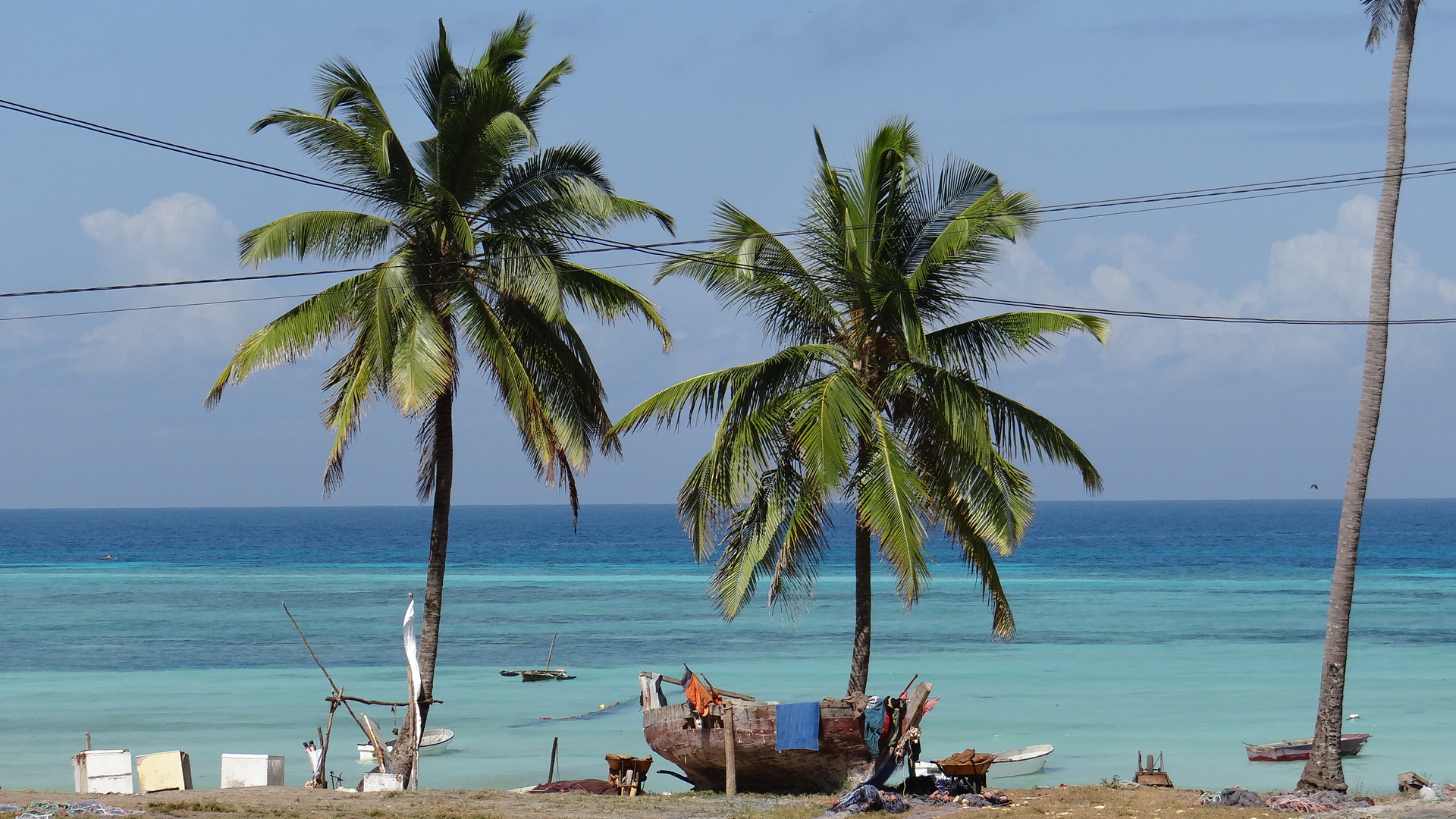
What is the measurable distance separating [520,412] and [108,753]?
23.6ft

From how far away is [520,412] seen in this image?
54.4 feet

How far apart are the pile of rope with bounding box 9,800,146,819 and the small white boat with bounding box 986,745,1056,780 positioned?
1376cm

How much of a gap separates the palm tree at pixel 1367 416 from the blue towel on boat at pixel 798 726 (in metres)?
5.65

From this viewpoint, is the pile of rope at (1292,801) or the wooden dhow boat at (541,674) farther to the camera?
the wooden dhow boat at (541,674)

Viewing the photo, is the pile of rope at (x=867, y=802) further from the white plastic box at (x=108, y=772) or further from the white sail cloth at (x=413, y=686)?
the white plastic box at (x=108, y=772)

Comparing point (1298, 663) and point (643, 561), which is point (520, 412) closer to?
point (1298, 663)

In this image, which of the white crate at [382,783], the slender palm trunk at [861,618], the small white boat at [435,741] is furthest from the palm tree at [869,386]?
the small white boat at [435,741]

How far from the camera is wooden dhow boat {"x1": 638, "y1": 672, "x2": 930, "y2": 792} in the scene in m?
15.9

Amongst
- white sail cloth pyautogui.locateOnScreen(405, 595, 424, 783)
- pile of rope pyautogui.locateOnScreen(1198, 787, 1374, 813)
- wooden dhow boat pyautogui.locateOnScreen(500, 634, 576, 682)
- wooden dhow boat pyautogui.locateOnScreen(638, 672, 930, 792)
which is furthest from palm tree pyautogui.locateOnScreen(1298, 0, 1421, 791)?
wooden dhow boat pyautogui.locateOnScreen(500, 634, 576, 682)

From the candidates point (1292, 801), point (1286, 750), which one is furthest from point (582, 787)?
point (1286, 750)

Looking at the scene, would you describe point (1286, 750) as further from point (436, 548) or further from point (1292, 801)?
point (436, 548)

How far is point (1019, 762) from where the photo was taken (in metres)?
21.8

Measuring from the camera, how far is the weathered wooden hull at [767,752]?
624 inches

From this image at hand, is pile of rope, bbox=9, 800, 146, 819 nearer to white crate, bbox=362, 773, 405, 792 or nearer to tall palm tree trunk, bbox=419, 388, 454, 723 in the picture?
white crate, bbox=362, 773, 405, 792
